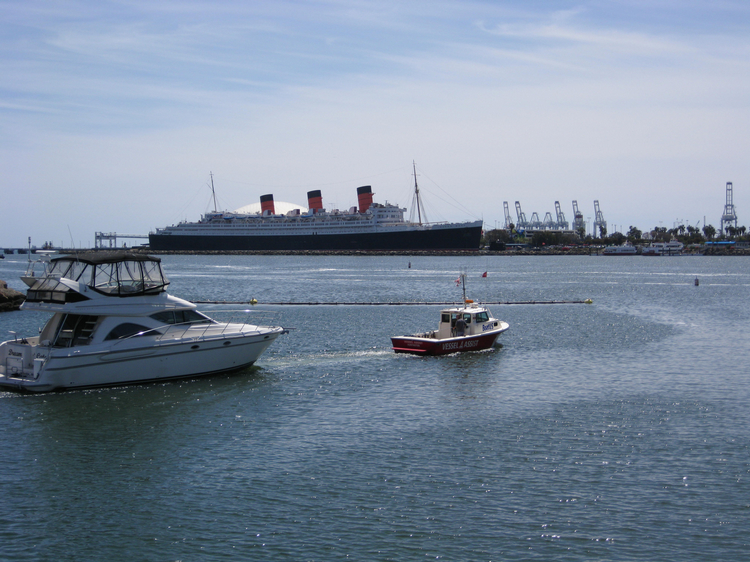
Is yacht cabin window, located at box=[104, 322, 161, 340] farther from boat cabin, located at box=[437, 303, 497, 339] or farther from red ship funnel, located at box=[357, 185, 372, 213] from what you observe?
red ship funnel, located at box=[357, 185, 372, 213]

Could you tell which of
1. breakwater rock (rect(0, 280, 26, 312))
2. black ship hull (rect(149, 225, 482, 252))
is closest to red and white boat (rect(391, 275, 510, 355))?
breakwater rock (rect(0, 280, 26, 312))

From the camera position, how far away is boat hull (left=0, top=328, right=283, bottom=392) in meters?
22.4

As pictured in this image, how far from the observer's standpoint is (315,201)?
179875 mm

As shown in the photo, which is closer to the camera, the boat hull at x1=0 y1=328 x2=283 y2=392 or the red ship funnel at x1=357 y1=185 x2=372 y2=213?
the boat hull at x1=0 y1=328 x2=283 y2=392

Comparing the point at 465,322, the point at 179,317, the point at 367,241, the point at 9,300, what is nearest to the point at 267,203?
the point at 367,241

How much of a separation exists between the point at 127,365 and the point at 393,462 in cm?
1139

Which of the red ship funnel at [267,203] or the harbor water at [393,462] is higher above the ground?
the red ship funnel at [267,203]

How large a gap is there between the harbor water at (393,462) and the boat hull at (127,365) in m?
0.50

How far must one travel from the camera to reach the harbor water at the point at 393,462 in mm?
12398

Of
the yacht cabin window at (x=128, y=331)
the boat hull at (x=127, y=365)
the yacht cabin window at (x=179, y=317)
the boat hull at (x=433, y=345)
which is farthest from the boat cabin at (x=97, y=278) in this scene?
the boat hull at (x=433, y=345)

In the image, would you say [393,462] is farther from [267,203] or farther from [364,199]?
[267,203]

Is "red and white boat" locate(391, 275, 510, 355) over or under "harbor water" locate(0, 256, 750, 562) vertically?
over

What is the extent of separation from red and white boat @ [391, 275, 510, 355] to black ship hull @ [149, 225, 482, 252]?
457ft

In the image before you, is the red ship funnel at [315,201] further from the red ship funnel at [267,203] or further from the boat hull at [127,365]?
the boat hull at [127,365]
